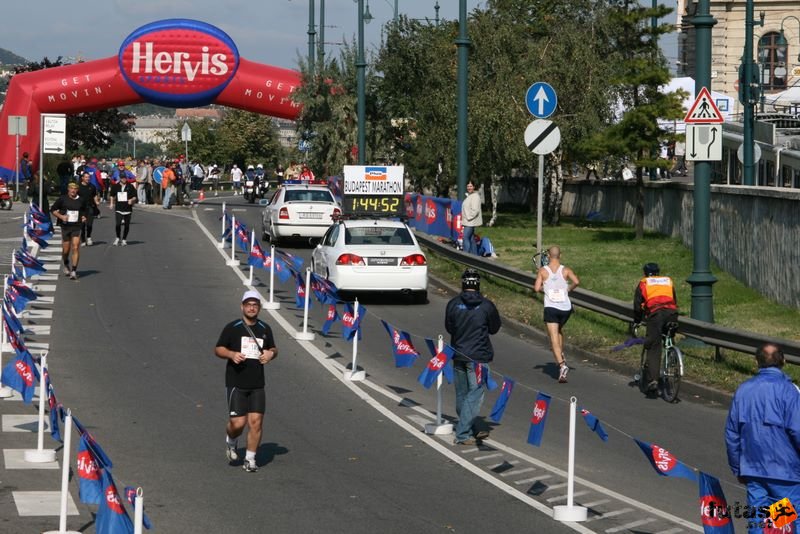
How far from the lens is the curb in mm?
16050

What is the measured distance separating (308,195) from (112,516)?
2684cm

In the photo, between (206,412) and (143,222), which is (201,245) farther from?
(206,412)

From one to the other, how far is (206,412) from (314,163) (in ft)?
133

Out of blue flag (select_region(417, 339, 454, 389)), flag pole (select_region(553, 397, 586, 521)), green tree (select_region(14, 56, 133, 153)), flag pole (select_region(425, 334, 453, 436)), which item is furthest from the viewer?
green tree (select_region(14, 56, 133, 153))

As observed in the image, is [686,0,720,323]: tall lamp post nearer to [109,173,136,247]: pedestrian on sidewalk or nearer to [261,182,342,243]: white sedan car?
[261,182,342,243]: white sedan car

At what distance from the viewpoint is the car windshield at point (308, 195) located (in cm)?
3400

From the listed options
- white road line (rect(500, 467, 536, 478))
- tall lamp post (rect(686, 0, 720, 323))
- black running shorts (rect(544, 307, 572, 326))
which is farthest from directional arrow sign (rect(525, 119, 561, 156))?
white road line (rect(500, 467, 536, 478))

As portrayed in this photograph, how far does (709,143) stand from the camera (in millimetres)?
18594

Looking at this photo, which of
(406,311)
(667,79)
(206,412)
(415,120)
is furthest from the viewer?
(415,120)

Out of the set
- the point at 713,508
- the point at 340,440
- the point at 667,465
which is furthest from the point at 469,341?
the point at 713,508

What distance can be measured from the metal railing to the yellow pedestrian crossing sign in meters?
2.58

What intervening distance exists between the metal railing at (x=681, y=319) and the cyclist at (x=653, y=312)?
2.53 feet

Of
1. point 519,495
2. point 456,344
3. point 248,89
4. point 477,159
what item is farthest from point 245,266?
A: point 248,89

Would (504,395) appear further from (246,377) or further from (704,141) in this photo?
(704,141)
